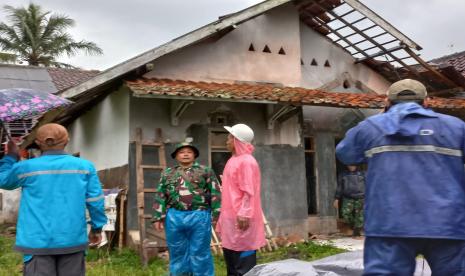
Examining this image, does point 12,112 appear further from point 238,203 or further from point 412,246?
point 412,246

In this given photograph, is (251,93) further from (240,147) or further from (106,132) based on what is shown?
(240,147)

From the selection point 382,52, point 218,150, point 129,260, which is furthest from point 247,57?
point 129,260

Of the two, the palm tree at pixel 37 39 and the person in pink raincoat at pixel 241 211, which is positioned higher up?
the palm tree at pixel 37 39

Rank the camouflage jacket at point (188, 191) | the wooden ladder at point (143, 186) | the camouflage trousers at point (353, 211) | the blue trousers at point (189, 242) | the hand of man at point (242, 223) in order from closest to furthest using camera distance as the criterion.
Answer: the hand of man at point (242, 223) → the blue trousers at point (189, 242) → the camouflage jacket at point (188, 191) → the wooden ladder at point (143, 186) → the camouflage trousers at point (353, 211)

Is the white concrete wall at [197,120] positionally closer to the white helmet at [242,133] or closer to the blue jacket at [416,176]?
the white helmet at [242,133]

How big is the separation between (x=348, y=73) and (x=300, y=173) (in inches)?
110

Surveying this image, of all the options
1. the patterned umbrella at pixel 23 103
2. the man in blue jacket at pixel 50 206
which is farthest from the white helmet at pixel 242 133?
the man in blue jacket at pixel 50 206

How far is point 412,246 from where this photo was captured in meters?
2.89

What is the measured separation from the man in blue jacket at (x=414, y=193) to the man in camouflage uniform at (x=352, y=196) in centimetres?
718

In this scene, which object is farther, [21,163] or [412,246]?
[21,163]

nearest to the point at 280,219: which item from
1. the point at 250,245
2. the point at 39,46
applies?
the point at 250,245

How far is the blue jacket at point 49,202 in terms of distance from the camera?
3.81m

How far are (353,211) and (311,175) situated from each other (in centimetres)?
116

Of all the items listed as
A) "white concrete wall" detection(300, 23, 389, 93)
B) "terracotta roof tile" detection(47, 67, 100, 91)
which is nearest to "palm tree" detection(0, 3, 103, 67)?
"terracotta roof tile" detection(47, 67, 100, 91)
